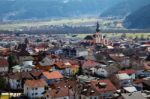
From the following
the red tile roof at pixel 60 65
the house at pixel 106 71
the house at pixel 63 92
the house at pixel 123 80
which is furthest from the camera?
the red tile roof at pixel 60 65

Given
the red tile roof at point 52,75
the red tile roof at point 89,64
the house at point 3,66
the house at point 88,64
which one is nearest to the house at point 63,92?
the red tile roof at point 52,75

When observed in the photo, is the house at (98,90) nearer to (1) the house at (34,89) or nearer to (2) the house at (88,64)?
(1) the house at (34,89)

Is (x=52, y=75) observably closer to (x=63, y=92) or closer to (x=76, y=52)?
(x=63, y=92)

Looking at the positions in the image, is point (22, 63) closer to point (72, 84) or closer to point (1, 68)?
point (1, 68)

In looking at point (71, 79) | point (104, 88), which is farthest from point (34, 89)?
point (104, 88)

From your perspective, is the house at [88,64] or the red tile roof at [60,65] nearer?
the red tile roof at [60,65]

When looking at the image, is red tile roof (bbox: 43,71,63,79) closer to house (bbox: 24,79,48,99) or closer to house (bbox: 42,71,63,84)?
house (bbox: 42,71,63,84)
